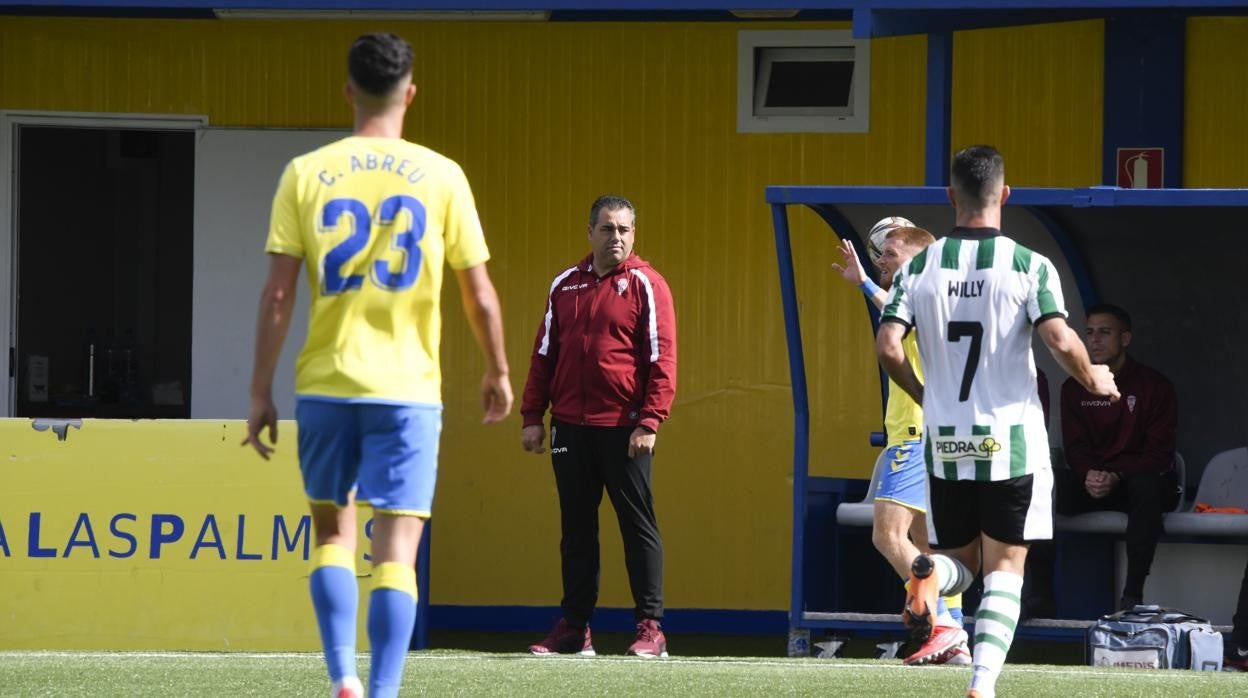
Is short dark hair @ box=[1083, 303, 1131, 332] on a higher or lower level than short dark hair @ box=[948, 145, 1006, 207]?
lower

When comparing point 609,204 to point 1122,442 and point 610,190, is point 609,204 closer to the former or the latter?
point 610,190

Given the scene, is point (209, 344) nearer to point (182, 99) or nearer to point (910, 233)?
point (182, 99)

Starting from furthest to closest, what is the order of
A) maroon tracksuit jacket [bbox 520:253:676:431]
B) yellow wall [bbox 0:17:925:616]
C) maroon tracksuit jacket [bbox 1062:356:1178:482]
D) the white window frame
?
yellow wall [bbox 0:17:925:616], the white window frame, maroon tracksuit jacket [bbox 1062:356:1178:482], maroon tracksuit jacket [bbox 520:253:676:431]

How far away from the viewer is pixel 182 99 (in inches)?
394

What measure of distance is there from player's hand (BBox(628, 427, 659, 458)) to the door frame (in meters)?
3.33

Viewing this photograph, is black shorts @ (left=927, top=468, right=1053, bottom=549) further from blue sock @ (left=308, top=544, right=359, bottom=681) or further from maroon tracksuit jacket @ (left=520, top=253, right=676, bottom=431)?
maroon tracksuit jacket @ (left=520, top=253, right=676, bottom=431)

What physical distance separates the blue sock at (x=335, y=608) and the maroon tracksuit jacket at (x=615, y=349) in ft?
10.9

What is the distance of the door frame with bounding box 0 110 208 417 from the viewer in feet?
32.6

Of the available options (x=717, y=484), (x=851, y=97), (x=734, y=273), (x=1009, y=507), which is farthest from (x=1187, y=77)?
(x=1009, y=507)

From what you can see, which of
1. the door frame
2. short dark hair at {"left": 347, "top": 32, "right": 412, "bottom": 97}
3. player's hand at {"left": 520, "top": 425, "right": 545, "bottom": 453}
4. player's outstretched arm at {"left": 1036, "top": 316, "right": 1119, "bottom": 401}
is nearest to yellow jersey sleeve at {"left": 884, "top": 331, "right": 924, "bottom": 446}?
player's hand at {"left": 520, "top": 425, "right": 545, "bottom": 453}

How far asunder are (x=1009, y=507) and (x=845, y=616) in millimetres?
2874

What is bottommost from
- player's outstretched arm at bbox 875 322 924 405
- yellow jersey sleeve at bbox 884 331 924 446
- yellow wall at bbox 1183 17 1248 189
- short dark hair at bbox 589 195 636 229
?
yellow jersey sleeve at bbox 884 331 924 446

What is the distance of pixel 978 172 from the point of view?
565 cm

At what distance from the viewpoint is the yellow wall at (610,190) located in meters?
9.97
